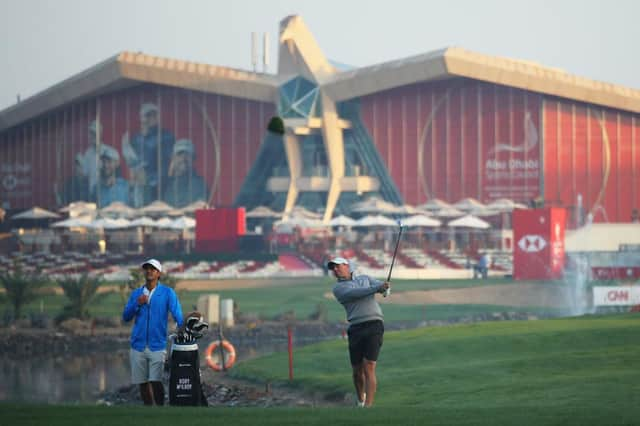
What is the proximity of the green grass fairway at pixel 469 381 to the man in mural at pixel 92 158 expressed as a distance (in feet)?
233

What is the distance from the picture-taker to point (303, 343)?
3491cm

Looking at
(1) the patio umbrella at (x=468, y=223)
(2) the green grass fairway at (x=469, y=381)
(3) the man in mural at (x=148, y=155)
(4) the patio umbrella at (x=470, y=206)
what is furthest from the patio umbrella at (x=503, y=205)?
(2) the green grass fairway at (x=469, y=381)

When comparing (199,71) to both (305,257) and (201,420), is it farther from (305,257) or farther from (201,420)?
(201,420)

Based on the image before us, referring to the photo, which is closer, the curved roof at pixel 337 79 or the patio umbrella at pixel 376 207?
the curved roof at pixel 337 79

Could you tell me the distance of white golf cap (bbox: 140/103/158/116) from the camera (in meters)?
92.9

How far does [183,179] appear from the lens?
92.8 m

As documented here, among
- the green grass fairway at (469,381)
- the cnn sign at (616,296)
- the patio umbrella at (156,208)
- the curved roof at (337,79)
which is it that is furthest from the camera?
the patio umbrella at (156,208)

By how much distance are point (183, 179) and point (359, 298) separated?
259 ft

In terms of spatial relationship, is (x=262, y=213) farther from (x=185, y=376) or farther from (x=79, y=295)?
(x=185, y=376)

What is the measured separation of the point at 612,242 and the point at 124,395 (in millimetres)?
53568

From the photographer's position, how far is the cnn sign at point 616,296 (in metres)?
33.9

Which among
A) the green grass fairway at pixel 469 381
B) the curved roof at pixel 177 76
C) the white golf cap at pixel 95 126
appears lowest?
the green grass fairway at pixel 469 381

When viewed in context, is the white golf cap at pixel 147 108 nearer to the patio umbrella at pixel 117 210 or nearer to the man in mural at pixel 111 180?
the man in mural at pixel 111 180

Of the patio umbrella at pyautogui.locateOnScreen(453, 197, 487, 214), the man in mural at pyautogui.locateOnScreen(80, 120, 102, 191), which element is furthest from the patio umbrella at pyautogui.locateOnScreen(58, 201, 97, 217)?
the patio umbrella at pyautogui.locateOnScreen(453, 197, 487, 214)
